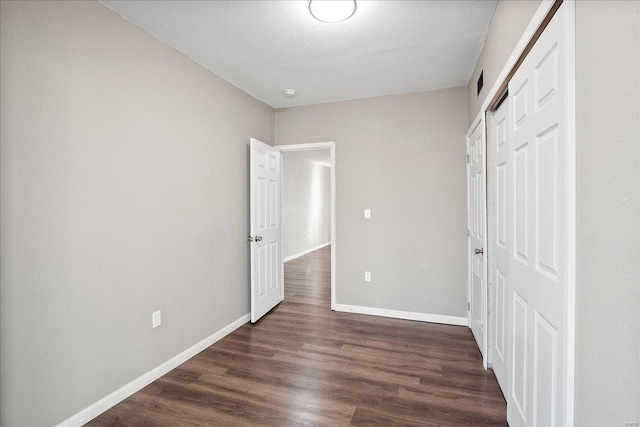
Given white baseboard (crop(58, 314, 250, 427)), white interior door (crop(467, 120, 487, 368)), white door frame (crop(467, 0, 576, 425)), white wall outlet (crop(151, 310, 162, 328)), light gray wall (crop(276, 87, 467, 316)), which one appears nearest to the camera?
white door frame (crop(467, 0, 576, 425))

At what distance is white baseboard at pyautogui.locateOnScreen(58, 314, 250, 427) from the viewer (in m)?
1.75

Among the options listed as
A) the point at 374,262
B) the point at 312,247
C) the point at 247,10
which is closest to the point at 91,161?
the point at 247,10

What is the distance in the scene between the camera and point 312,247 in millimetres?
8422

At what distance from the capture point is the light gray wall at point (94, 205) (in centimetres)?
148

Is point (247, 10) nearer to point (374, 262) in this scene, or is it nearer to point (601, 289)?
point (601, 289)

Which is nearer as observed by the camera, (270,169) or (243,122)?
(243,122)

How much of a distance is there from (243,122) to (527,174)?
278 cm

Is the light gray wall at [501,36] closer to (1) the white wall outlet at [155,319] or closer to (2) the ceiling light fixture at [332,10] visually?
(2) the ceiling light fixture at [332,10]

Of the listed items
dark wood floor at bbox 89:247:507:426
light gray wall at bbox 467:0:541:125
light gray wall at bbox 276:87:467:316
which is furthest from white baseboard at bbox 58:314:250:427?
light gray wall at bbox 467:0:541:125

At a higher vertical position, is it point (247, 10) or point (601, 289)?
point (247, 10)

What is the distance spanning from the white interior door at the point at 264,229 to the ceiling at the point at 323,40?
2.78ft

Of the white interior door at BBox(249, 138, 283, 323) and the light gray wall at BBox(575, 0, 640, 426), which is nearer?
the light gray wall at BBox(575, 0, 640, 426)

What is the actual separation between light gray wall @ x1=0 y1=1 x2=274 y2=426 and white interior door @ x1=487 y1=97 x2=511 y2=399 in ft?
7.80

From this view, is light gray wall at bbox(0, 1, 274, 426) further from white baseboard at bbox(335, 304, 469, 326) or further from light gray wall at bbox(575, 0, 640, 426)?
Answer: light gray wall at bbox(575, 0, 640, 426)
